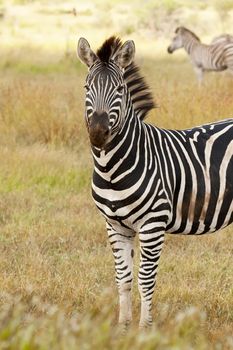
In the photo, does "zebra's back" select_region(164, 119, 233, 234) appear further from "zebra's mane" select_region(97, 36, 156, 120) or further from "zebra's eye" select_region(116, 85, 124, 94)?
"zebra's eye" select_region(116, 85, 124, 94)

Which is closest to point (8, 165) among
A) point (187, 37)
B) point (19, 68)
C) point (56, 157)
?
point (56, 157)

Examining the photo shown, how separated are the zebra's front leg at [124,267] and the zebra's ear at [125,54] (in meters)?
1.01

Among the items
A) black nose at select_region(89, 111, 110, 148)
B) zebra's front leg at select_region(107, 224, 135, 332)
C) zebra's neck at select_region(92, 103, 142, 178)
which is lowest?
zebra's front leg at select_region(107, 224, 135, 332)

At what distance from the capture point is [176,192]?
496cm

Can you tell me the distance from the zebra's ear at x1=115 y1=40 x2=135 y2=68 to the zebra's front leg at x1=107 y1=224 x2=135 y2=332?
101 cm

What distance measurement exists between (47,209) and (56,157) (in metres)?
1.71

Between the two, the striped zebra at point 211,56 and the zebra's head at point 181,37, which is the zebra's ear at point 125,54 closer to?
the striped zebra at point 211,56

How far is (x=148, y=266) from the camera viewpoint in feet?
15.9

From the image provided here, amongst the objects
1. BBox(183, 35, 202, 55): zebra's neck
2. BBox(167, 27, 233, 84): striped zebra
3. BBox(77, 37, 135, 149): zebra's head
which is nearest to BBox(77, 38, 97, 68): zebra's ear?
BBox(77, 37, 135, 149): zebra's head

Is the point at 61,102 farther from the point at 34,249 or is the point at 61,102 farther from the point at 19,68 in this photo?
the point at 19,68

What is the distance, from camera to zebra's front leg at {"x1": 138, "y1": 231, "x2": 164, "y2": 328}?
473cm

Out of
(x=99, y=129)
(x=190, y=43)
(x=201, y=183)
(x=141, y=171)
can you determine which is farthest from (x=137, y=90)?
(x=190, y=43)

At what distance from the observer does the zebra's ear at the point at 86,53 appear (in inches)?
187

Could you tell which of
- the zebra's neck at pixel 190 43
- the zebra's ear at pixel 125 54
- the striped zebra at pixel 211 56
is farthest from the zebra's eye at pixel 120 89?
the zebra's neck at pixel 190 43
